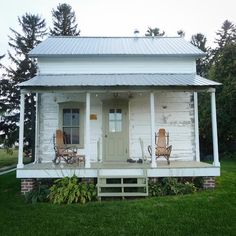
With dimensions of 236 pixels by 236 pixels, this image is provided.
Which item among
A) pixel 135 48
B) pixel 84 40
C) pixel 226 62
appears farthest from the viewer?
pixel 226 62

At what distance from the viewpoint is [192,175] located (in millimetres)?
9586

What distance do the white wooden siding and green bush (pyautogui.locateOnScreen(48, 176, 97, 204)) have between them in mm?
2869

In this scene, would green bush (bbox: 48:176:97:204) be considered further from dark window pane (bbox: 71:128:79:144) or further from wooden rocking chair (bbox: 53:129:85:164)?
dark window pane (bbox: 71:128:79:144)

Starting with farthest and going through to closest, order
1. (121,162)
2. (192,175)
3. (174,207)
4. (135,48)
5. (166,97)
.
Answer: (135,48), (166,97), (121,162), (192,175), (174,207)

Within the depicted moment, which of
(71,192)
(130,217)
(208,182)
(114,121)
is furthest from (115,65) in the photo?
(130,217)

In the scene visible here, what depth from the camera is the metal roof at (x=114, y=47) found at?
12625 millimetres

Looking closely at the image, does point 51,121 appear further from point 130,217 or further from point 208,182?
point 130,217

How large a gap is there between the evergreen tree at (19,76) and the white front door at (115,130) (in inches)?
482

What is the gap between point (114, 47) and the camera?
13.8 metres

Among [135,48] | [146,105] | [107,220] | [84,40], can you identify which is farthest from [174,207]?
[84,40]

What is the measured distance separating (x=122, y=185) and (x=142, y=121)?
12.1 ft

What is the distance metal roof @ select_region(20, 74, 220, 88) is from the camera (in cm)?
1011

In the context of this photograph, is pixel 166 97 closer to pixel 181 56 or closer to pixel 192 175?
pixel 181 56

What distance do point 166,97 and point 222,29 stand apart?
1209 inches
